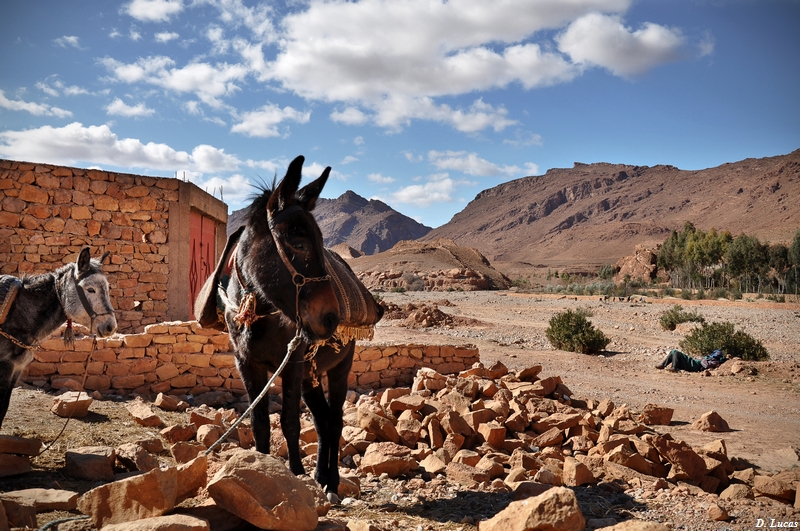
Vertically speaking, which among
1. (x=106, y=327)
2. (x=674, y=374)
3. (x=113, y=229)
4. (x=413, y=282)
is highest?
(x=113, y=229)

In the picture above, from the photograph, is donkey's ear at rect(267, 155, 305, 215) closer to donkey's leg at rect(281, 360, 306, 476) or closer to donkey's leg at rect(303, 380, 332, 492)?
donkey's leg at rect(281, 360, 306, 476)

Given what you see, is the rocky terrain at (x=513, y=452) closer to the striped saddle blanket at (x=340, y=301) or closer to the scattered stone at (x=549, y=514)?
the scattered stone at (x=549, y=514)

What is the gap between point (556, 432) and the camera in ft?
21.7

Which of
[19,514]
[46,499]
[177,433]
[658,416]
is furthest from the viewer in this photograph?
[658,416]

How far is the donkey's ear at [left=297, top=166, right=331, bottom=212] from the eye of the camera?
417cm

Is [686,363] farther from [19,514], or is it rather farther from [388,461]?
[19,514]

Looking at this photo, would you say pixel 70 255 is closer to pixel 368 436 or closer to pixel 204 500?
pixel 368 436

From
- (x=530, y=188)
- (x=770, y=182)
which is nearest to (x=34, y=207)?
(x=770, y=182)

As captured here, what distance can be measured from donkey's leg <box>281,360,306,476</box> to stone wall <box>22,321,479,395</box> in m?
5.25

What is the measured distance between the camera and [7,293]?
491 cm

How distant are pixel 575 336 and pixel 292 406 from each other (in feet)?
44.4

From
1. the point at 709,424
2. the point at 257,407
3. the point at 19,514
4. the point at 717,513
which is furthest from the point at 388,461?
the point at 709,424

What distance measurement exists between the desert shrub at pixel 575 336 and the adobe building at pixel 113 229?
10.4 meters

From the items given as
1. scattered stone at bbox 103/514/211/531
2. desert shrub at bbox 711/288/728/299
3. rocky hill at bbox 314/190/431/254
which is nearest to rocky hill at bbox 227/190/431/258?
rocky hill at bbox 314/190/431/254
